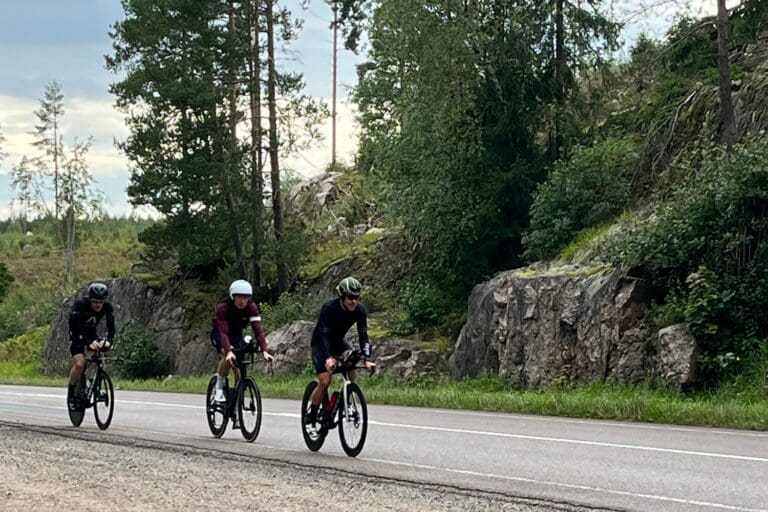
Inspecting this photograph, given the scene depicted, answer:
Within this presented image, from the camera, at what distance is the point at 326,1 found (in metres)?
50.0

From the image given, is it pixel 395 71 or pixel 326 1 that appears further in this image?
pixel 326 1

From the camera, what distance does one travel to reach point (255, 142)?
3659 cm

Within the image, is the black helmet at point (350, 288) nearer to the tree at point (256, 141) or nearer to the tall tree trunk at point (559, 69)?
the tall tree trunk at point (559, 69)

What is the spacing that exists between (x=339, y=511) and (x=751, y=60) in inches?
815

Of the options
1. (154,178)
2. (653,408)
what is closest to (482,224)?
(653,408)

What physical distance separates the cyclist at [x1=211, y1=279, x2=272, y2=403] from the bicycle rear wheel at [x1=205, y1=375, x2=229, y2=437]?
103 millimetres

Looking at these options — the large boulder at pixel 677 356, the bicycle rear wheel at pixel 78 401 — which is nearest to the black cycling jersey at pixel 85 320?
the bicycle rear wheel at pixel 78 401

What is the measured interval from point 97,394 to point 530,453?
278 inches

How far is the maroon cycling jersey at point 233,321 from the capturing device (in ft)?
40.9

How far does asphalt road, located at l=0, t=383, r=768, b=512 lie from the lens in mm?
8367

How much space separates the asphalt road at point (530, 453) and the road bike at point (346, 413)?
0.22 meters

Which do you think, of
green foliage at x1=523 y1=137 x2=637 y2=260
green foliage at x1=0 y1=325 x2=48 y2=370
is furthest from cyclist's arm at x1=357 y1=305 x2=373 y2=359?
green foliage at x1=0 y1=325 x2=48 y2=370

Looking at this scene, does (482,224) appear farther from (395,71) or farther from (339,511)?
(339,511)

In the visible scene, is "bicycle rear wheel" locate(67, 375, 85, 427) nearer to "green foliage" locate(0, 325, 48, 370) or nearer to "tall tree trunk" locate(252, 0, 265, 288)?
"tall tree trunk" locate(252, 0, 265, 288)
